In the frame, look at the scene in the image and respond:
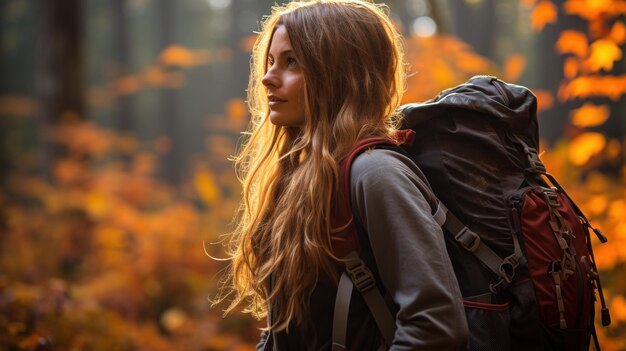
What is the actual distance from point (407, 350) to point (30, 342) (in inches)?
109

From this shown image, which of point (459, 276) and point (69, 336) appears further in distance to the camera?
point (69, 336)

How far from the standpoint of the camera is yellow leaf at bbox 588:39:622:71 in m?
4.40

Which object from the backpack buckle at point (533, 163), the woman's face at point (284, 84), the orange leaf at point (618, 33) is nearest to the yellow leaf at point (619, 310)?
the orange leaf at point (618, 33)

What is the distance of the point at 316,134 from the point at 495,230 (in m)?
0.69

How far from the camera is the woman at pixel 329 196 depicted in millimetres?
1826

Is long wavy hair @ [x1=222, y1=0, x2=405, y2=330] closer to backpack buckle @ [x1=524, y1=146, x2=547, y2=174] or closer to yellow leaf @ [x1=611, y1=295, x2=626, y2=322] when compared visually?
backpack buckle @ [x1=524, y1=146, x2=547, y2=174]

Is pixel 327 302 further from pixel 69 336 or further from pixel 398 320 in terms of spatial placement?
pixel 69 336

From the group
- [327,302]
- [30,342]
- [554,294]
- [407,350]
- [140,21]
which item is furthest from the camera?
[140,21]

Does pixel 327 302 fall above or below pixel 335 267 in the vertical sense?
below

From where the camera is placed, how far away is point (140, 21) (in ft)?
121

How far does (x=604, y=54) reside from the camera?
4430 mm

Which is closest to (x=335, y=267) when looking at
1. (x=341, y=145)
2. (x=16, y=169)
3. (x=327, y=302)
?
(x=327, y=302)

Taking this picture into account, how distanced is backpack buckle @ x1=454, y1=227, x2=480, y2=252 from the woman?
0.15 metres

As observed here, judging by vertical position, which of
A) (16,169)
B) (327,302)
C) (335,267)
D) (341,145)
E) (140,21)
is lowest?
(16,169)
